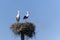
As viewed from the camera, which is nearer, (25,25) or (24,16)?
(25,25)

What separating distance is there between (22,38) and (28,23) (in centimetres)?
69

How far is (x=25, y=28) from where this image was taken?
866cm

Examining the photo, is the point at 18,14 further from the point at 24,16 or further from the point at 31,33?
the point at 31,33

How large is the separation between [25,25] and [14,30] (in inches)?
20.0

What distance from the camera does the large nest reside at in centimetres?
858

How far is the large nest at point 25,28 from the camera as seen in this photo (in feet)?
28.1

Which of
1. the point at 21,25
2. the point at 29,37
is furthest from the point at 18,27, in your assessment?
the point at 29,37

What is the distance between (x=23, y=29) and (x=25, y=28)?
0.09 m

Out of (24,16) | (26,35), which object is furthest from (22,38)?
(24,16)

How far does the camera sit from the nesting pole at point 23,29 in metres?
8.58

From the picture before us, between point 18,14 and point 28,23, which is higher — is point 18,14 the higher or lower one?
the higher one

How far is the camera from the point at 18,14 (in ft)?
29.9

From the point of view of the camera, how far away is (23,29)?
8656 millimetres

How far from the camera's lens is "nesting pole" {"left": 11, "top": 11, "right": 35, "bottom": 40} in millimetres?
8579
